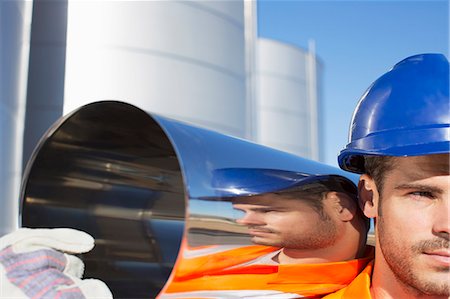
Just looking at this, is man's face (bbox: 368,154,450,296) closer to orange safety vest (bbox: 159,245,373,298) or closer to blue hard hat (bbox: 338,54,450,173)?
blue hard hat (bbox: 338,54,450,173)

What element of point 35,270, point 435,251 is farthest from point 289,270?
point 35,270

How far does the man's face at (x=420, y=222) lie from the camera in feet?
4.46

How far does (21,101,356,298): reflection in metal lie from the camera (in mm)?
1295

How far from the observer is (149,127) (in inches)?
80.2

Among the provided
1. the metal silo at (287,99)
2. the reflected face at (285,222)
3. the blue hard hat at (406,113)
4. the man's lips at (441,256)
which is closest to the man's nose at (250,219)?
the reflected face at (285,222)

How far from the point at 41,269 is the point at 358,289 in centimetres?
86

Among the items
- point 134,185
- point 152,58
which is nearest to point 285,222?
point 134,185

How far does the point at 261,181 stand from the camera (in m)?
1.46

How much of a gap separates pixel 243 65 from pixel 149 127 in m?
2.88

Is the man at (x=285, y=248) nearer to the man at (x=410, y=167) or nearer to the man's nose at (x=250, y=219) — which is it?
the man's nose at (x=250, y=219)

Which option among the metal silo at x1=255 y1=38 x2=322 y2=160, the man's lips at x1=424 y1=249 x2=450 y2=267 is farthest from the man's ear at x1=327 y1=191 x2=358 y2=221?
the metal silo at x1=255 y1=38 x2=322 y2=160

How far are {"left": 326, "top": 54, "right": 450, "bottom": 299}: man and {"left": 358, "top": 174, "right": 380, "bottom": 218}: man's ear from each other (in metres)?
0.02

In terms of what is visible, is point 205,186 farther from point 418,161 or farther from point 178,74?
point 178,74

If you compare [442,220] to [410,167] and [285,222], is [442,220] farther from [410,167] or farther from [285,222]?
[285,222]
